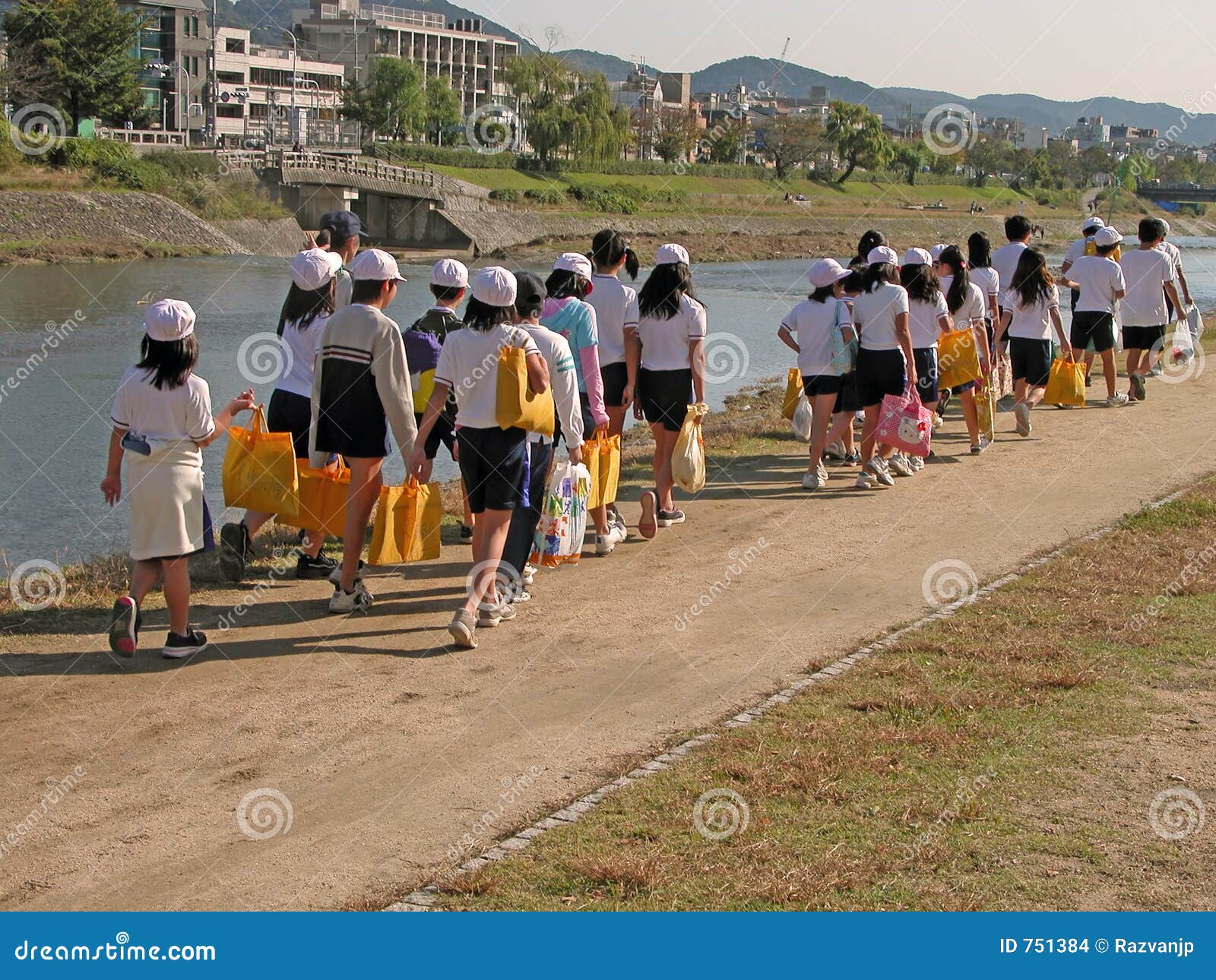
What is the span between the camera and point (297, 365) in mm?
7895

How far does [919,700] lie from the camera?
5.98m

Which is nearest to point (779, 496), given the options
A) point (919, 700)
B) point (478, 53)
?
point (919, 700)

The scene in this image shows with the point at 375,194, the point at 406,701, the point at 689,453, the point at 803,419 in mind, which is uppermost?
the point at 375,194

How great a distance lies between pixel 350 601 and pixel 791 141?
95.9m

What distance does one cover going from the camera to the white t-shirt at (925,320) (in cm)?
1130

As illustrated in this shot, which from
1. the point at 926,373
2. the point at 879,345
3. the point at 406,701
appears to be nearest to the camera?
the point at 406,701

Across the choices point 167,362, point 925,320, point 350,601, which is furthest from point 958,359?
point 167,362

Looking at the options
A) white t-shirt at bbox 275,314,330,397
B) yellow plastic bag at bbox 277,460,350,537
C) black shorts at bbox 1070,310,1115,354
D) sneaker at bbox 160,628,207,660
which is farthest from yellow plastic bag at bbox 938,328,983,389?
sneaker at bbox 160,628,207,660

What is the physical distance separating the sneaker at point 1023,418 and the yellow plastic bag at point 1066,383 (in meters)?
1.17

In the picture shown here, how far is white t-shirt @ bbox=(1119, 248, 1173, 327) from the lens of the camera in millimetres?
14586

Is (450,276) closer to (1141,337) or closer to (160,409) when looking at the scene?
(160,409)

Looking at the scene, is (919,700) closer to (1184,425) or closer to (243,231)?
(1184,425)

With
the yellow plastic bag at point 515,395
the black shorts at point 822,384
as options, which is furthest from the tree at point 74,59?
the yellow plastic bag at point 515,395

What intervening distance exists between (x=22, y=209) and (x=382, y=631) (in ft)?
143
